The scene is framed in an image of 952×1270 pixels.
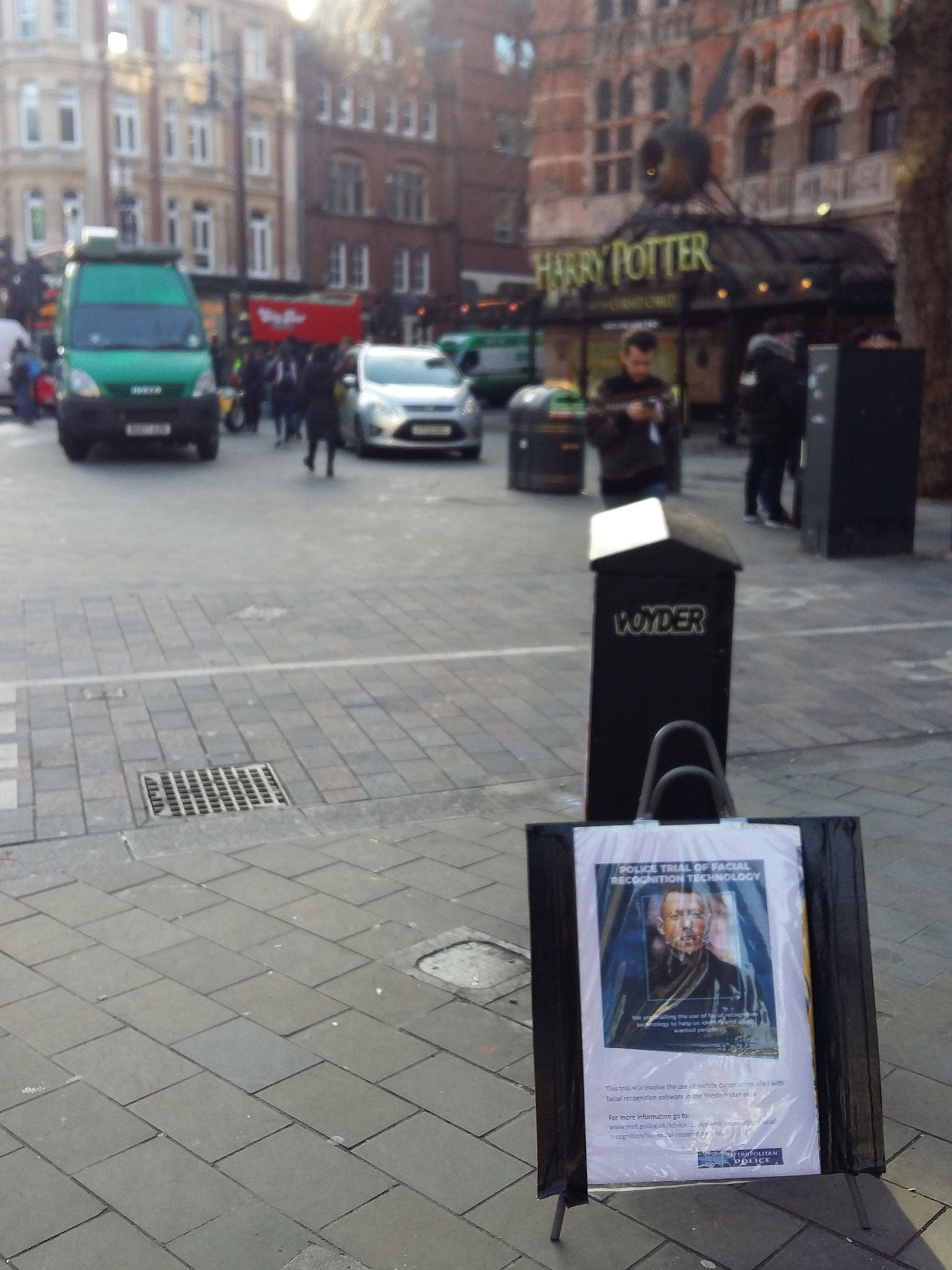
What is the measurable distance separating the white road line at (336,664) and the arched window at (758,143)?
25.9 m

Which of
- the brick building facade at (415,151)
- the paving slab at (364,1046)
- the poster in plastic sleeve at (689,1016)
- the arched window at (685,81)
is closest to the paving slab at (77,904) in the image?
the paving slab at (364,1046)

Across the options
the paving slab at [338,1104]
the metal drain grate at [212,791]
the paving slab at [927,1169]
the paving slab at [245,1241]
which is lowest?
the paving slab at [245,1241]

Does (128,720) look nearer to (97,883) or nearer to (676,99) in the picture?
(97,883)

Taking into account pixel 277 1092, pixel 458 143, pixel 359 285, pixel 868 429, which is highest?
pixel 458 143

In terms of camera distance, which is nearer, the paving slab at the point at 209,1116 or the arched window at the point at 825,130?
the paving slab at the point at 209,1116

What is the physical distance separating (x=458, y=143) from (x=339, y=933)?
59.6 metres

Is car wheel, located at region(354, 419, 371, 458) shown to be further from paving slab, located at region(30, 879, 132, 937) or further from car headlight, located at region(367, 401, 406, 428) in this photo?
paving slab, located at region(30, 879, 132, 937)

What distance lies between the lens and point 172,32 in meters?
51.6

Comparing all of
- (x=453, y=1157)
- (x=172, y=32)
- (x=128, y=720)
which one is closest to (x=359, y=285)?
(x=172, y=32)

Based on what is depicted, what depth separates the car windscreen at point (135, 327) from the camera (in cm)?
1812

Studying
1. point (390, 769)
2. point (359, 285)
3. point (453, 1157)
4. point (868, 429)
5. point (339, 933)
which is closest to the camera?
point (453, 1157)

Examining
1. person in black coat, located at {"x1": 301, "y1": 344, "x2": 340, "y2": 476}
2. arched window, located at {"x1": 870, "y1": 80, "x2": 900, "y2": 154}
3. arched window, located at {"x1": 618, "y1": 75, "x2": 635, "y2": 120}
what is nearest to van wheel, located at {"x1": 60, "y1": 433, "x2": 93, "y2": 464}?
person in black coat, located at {"x1": 301, "y1": 344, "x2": 340, "y2": 476}

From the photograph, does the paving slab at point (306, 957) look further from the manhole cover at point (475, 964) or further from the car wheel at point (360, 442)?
the car wheel at point (360, 442)

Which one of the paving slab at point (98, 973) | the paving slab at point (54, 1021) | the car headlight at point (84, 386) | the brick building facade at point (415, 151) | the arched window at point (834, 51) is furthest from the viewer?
the brick building facade at point (415, 151)
